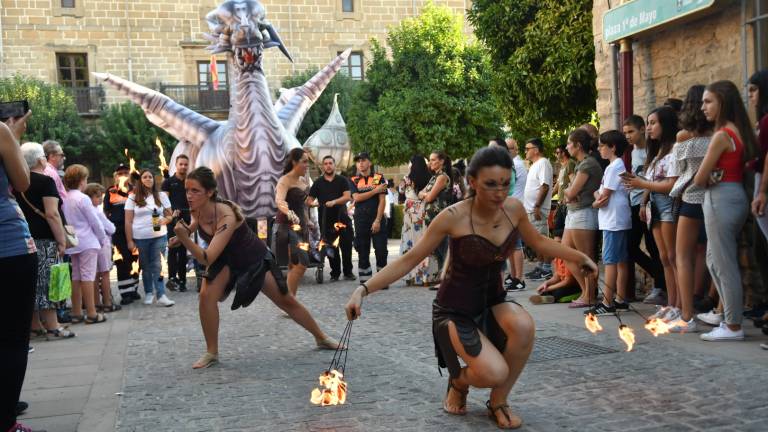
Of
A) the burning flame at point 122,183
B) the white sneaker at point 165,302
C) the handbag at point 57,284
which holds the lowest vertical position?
the white sneaker at point 165,302

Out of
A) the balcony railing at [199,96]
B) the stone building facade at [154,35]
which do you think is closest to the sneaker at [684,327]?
the balcony railing at [199,96]

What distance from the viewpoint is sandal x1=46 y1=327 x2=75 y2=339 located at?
328 inches

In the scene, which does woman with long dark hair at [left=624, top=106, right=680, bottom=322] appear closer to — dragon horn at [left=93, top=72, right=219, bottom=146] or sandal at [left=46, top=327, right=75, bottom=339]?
sandal at [left=46, top=327, right=75, bottom=339]

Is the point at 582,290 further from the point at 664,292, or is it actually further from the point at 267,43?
the point at 267,43

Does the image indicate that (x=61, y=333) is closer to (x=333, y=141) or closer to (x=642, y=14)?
(x=642, y=14)

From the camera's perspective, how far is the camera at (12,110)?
4680mm

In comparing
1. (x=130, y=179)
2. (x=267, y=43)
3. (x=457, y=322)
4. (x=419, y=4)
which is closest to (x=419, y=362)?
(x=457, y=322)

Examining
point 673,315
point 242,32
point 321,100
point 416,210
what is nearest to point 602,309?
point 673,315

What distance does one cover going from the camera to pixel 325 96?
38.6 m

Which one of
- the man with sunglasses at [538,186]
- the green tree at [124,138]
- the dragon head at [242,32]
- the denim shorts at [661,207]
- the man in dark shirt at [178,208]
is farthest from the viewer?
the green tree at [124,138]

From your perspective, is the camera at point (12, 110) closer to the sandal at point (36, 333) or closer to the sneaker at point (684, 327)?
the sandal at point (36, 333)

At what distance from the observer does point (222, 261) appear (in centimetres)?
654

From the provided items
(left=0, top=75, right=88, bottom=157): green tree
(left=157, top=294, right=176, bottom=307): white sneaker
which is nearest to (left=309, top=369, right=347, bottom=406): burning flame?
(left=157, top=294, right=176, bottom=307): white sneaker

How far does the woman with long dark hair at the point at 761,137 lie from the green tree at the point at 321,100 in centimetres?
3207
